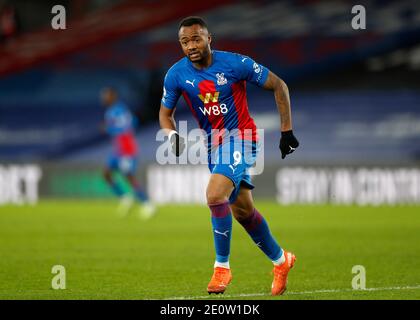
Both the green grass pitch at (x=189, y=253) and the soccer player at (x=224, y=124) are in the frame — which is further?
the green grass pitch at (x=189, y=253)

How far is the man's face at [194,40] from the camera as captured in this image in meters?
7.52

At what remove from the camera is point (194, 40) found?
24.7ft

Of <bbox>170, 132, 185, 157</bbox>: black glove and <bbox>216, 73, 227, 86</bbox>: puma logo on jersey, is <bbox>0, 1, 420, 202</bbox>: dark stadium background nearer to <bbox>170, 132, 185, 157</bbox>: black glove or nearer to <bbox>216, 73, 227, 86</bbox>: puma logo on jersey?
<bbox>216, 73, 227, 86</bbox>: puma logo on jersey

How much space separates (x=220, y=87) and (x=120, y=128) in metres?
10.8

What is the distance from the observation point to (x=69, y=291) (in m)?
7.73

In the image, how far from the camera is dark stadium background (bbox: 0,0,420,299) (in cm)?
1598

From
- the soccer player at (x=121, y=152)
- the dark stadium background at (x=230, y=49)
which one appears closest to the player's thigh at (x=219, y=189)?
the soccer player at (x=121, y=152)

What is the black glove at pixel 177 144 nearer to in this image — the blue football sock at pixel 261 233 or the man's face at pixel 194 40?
the man's face at pixel 194 40

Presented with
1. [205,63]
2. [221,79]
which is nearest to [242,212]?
[221,79]

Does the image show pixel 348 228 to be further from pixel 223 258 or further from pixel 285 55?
pixel 285 55

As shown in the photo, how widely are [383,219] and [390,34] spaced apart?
1129cm

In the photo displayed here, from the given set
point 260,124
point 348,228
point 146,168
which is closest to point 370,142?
point 260,124

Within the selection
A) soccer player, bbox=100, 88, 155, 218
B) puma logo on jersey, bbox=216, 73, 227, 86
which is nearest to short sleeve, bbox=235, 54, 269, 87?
puma logo on jersey, bbox=216, 73, 227, 86

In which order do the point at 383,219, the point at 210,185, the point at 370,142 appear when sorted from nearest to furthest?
the point at 210,185
the point at 383,219
the point at 370,142
